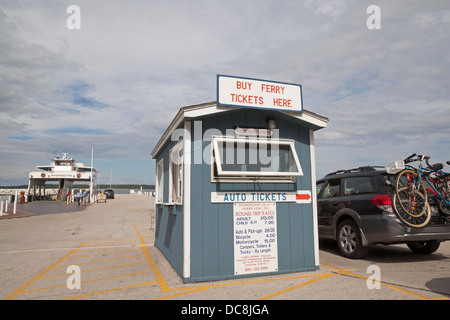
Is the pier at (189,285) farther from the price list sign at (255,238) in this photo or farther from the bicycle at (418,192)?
the bicycle at (418,192)

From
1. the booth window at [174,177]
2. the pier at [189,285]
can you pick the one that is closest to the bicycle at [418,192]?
the pier at [189,285]

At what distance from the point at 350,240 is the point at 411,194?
1626 millimetres

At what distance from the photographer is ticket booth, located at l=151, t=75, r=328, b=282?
211 inches

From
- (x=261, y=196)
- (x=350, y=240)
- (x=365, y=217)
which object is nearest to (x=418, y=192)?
(x=365, y=217)

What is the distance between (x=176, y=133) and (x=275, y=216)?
2.57 metres

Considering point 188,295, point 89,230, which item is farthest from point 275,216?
point 89,230

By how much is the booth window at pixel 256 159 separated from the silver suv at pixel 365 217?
188 centimetres

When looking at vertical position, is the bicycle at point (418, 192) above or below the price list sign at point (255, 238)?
above

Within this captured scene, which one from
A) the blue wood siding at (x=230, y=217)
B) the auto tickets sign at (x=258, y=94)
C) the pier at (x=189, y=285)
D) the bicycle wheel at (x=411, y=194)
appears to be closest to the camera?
the pier at (x=189, y=285)

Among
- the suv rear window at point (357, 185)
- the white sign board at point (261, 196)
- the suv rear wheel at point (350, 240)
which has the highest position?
the suv rear window at point (357, 185)

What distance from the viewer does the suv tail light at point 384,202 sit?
620 centimetres

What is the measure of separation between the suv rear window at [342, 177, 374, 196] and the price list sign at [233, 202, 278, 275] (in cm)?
241

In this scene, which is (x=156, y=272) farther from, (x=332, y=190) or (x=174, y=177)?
(x=332, y=190)

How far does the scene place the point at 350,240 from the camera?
699 centimetres
